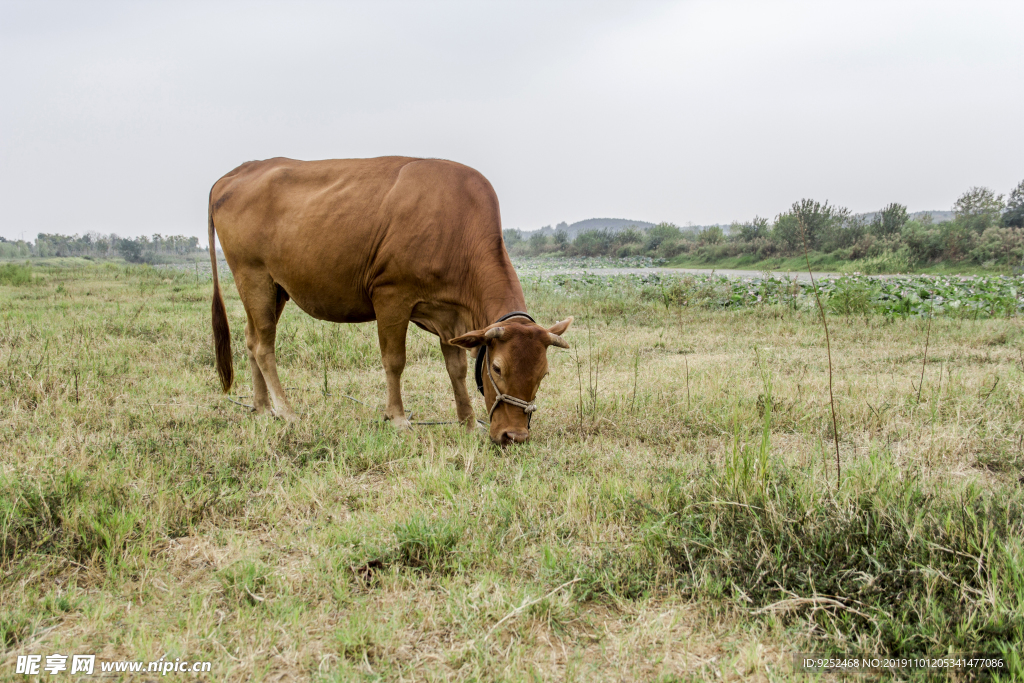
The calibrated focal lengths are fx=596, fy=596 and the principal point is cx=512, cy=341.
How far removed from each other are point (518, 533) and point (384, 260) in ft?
8.30

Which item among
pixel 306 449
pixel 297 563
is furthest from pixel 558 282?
pixel 297 563

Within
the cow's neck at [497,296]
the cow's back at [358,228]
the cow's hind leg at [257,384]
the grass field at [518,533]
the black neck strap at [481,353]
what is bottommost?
the grass field at [518,533]

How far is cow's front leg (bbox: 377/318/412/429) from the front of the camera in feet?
15.0

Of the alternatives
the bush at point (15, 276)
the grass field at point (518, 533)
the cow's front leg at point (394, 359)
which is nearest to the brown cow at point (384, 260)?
the cow's front leg at point (394, 359)

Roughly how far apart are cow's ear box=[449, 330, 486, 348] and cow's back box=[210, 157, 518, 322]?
0.71m

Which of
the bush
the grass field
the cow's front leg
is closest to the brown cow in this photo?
the cow's front leg

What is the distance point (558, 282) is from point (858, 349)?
9761mm

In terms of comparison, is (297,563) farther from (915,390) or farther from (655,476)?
(915,390)

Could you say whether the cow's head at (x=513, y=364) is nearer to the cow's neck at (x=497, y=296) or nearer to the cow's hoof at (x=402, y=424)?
the cow's neck at (x=497, y=296)

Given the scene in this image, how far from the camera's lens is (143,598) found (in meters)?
2.26

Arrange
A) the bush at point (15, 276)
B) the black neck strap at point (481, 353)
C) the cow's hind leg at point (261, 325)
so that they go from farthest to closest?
the bush at point (15, 276) < the cow's hind leg at point (261, 325) < the black neck strap at point (481, 353)

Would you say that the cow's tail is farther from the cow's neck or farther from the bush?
the bush

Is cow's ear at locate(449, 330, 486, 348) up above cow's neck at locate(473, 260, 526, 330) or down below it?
below

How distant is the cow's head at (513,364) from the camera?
12.0ft
